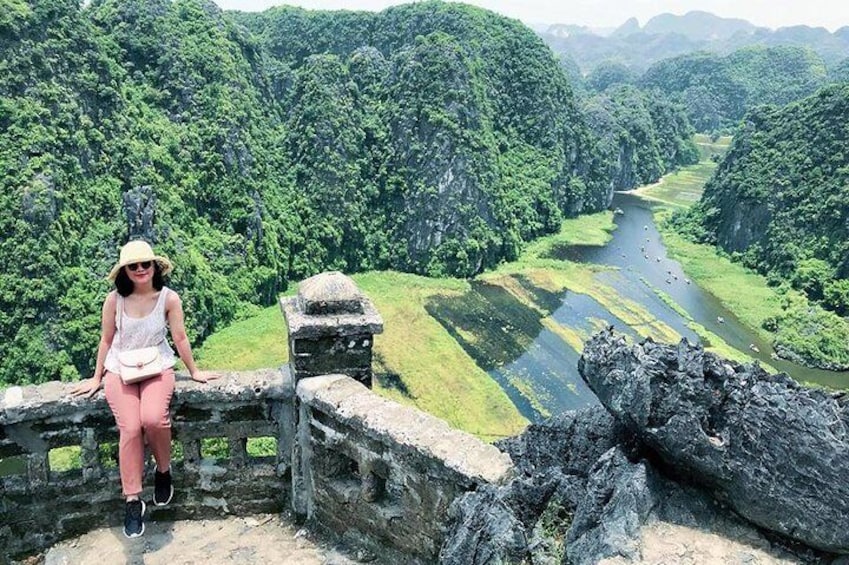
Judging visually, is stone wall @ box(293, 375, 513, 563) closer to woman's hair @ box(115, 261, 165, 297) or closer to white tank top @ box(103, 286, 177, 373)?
white tank top @ box(103, 286, 177, 373)

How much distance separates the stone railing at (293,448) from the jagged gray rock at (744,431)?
1.27 m

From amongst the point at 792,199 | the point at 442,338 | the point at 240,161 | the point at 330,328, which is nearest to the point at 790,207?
the point at 792,199

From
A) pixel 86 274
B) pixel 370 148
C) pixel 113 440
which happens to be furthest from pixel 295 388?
pixel 370 148

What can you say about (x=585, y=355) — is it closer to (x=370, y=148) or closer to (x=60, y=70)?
(x=60, y=70)

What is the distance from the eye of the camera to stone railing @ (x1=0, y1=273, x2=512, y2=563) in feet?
17.4

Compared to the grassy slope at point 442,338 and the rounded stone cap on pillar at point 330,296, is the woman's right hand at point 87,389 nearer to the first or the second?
the rounded stone cap on pillar at point 330,296

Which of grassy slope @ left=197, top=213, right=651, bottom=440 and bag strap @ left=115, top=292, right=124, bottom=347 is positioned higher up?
bag strap @ left=115, top=292, right=124, bottom=347

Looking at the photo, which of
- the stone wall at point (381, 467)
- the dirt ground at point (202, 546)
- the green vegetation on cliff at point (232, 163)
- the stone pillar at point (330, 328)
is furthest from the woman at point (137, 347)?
the green vegetation on cliff at point (232, 163)

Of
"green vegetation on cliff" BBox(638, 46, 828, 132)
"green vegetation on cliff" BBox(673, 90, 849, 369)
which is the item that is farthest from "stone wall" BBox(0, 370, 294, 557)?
"green vegetation on cliff" BBox(638, 46, 828, 132)

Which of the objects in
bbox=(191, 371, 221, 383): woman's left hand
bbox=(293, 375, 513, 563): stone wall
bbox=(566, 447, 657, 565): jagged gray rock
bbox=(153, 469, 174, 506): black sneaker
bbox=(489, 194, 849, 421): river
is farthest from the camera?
bbox=(489, 194, 849, 421): river

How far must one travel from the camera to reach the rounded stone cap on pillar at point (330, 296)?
5.79 m

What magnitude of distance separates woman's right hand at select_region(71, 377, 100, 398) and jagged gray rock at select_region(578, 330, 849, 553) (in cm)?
369

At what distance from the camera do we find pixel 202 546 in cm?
580

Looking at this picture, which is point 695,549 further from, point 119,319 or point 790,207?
point 790,207
